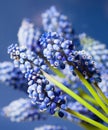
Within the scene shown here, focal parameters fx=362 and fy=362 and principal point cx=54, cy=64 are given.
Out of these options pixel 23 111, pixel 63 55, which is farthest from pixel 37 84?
pixel 23 111

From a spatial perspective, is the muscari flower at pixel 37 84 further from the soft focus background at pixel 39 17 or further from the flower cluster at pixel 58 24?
the soft focus background at pixel 39 17

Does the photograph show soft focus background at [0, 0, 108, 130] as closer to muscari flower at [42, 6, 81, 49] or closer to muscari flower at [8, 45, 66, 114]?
muscari flower at [42, 6, 81, 49]

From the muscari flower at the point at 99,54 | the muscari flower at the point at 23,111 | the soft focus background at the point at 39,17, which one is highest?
the soft focus background at the point at 39,17

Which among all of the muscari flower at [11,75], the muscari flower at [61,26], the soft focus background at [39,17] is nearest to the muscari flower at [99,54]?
the muscari flower at [61,26]

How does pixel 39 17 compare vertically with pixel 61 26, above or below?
above

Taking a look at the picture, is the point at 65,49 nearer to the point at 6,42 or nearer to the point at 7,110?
the point at 7,110

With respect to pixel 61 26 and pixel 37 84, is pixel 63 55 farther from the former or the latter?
pixel 61 26
